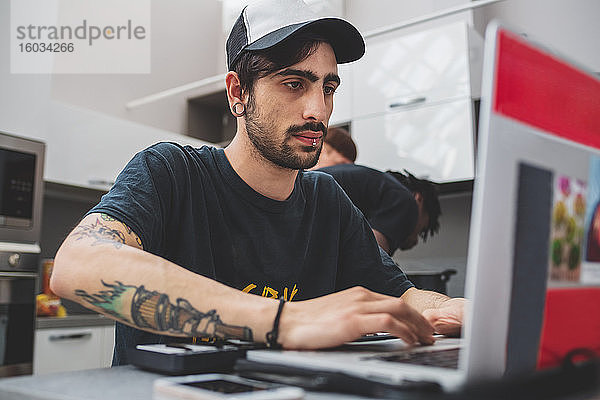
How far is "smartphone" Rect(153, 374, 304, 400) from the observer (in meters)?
0.48

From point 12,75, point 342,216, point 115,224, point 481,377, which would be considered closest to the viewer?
point 481,377

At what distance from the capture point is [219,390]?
1.70ft

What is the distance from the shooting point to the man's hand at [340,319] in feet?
2.21

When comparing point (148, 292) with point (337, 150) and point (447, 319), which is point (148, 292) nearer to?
point (447, 319)

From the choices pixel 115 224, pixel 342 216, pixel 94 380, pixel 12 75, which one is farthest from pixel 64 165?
pixel 94 380

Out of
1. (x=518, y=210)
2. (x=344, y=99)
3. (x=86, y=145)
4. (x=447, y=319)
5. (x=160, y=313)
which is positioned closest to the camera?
(x=518, y=210)

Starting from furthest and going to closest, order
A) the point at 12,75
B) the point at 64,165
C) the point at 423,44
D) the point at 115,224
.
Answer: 1. the point at 423,44
2. the point at 64,165
3. the point at 12,75
4. the point at 115,224

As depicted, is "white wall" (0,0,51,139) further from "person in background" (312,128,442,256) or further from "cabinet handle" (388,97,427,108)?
"cabinet handle" (388,97,427,108)

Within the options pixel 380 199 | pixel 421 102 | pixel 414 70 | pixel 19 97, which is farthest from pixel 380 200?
pixel 19 97

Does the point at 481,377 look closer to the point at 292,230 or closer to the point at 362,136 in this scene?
the point at 292,230

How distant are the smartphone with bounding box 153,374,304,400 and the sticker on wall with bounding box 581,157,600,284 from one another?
0.31m

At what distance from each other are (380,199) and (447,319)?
1.06 metres

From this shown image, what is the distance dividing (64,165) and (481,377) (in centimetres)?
268

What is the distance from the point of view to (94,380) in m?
0.62
